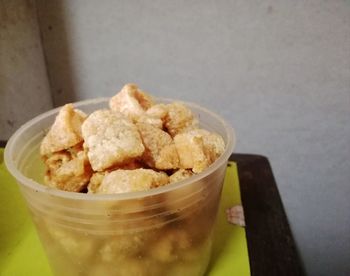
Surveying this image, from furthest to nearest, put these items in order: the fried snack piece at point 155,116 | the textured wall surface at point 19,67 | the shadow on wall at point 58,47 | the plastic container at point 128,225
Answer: the shadow on wall at point 58,47
the textured wall surface at point 19,67
the fried snack piece at point 155,116
the plastic container at point 128,225

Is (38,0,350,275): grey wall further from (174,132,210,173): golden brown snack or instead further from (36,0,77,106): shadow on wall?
(174,132,210,173): golden brown snack

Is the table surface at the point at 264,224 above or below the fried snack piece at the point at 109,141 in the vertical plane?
below

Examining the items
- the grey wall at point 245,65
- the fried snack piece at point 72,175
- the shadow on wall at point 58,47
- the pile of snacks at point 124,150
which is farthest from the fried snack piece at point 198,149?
the shadow on wall at point 58,47

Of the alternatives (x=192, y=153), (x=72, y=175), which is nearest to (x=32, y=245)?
(x=72, y=175)

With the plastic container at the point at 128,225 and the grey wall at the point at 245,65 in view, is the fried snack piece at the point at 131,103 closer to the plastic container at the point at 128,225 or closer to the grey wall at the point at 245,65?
the plastic container at the point at 128,225

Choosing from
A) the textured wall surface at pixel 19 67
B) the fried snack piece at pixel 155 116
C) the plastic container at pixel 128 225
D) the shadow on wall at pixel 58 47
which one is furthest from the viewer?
the shadow on wall at pixel 58 47

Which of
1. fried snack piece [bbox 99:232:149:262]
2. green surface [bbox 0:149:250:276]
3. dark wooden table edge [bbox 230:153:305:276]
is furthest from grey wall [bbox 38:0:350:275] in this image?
fried snack piece [bbox 99:232:149:262]

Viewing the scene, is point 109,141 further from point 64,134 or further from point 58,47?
point 58,47
